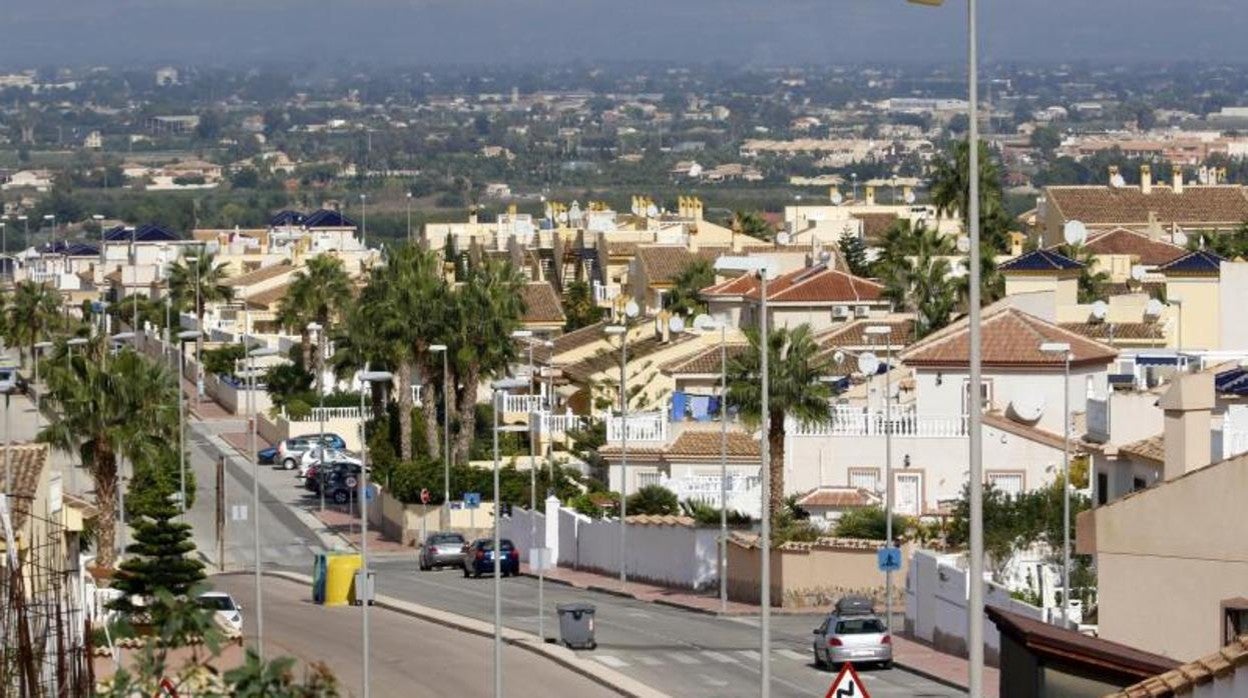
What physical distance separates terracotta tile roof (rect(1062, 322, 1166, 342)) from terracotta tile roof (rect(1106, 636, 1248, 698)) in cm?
6534

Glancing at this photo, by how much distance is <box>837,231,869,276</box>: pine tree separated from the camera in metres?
135

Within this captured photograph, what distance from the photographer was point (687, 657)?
173 ft

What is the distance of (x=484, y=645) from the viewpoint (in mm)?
54344

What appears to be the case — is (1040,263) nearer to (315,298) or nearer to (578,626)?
(315,298)

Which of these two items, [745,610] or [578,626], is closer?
[578,626]

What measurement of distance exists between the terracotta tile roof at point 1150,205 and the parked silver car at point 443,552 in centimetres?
7331

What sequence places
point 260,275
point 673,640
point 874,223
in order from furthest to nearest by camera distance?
point 874,223 < point 260,275 < point 673,640

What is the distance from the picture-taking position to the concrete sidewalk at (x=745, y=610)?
48.8m

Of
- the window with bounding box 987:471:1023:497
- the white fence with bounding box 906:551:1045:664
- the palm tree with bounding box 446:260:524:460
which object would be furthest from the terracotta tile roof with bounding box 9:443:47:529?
the palm tree with bounding box 446:260:524:460

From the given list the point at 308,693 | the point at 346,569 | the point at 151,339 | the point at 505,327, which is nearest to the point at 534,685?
the point at 346,569

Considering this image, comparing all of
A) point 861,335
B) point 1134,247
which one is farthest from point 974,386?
point 1134,247

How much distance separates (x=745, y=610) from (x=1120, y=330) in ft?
102

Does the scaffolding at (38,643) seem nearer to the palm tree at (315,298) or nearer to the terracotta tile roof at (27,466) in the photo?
the terracotta tile roof at (27,466)

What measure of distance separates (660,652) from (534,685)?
5678mm
